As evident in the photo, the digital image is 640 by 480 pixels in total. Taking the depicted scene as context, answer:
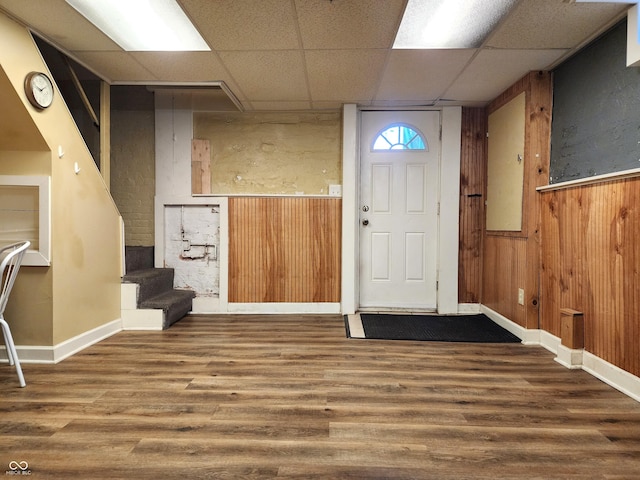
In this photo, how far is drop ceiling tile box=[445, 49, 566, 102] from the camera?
8.80ft

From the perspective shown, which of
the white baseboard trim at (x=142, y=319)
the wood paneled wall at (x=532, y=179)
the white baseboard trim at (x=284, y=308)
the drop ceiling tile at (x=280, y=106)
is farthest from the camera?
the white baseboard trim at (x=284, y=308)

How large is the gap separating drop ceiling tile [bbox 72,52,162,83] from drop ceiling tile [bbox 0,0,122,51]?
0.11m

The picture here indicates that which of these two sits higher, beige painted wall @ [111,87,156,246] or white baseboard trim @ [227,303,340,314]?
beige painted wall @ [111,87,156,246]

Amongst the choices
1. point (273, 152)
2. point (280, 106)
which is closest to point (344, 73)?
point (280, 106)

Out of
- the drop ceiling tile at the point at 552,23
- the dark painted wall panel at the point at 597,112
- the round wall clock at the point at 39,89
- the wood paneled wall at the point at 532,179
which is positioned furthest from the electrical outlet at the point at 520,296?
the round wall clock at the point at 39,89

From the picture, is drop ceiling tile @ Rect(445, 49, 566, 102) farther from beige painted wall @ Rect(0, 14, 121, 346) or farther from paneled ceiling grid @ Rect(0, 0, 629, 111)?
beige painted wall @ Rect(0, 14, 121, 346)

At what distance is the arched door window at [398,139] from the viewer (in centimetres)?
398

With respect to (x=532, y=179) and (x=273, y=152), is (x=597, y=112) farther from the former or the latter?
(x=273, y=152)

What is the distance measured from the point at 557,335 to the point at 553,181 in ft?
3.93

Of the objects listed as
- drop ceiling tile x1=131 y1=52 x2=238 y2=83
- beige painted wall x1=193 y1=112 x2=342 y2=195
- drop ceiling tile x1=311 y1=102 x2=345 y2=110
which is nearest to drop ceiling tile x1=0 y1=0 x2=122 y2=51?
drop ceiling tile x1=131 y1=52 x2=238 y2=83

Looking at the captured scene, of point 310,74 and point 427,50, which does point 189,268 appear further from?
point 427,50

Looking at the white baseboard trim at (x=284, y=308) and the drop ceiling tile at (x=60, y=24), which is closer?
the drop ceiling tile at (x=60, y=24)

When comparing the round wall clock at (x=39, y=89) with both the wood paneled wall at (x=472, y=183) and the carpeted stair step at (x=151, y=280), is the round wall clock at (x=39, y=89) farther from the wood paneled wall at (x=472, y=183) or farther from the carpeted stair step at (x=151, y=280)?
the wood paneled wall at (x=472, y=183)

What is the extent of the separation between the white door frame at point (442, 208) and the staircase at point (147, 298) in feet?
5.55
